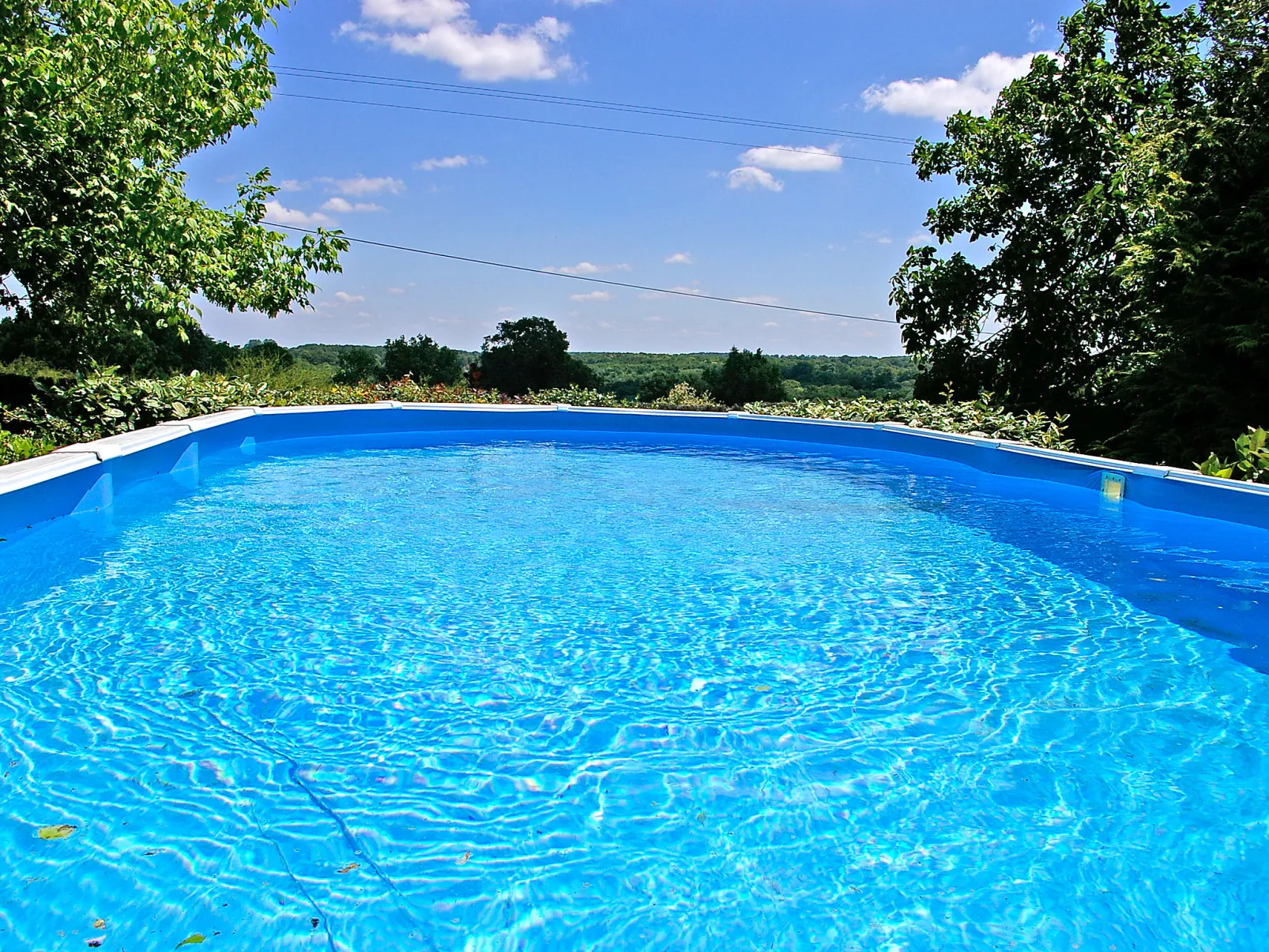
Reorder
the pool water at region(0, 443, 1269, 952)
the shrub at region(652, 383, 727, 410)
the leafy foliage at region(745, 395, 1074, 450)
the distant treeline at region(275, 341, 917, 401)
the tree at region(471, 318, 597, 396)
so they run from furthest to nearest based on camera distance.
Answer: the tree at region(471, 318, 597, 396) → the distant treeline at region(275, 341, 917, 401) → the shrub at region(652, 383, 727, 410) → the leafy foliage at region(745, 395, 1074, 450) → the pool water at region(0, 443, 1269, 952)

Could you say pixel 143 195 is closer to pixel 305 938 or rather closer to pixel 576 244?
pixel 305 938

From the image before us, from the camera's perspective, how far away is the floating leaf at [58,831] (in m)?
2.03

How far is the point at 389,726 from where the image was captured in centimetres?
267

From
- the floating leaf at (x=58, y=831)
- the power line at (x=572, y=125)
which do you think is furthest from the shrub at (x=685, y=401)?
the floating leaf at (x=58, y=831)

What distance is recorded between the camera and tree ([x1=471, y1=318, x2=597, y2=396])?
115 feet

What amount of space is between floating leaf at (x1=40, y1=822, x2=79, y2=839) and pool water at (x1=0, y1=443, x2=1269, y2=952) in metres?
0.01

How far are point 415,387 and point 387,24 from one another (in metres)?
7.51

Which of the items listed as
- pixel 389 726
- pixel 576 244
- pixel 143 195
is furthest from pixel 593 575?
pixel 576 244

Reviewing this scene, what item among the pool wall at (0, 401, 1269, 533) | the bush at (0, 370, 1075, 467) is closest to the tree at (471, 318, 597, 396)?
the bush at (0, 370, 1075, 467)

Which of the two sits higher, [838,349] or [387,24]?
[387,24]

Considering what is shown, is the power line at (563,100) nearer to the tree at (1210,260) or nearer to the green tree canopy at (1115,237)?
the green tree canopy at (1115,237)

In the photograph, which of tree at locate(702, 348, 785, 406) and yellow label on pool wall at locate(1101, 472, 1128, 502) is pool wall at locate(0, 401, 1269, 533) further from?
tree at locate(702, 348, 785, 406)

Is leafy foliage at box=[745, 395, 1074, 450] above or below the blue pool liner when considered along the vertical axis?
above

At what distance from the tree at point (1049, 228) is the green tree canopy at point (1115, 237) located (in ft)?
0.10
